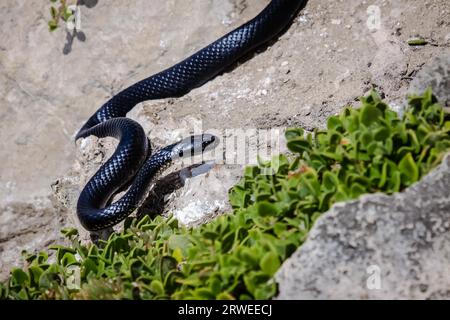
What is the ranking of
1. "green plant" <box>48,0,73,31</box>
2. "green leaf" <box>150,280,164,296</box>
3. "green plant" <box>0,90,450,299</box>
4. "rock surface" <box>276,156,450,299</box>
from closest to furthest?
"rock surface" <box>276,156,450,299</box>, "green plant" <box>0,90,450,299</box>, "green leaf" <box>150,280,164,296</box>, "green plant" <box>48,0,73,31</box>

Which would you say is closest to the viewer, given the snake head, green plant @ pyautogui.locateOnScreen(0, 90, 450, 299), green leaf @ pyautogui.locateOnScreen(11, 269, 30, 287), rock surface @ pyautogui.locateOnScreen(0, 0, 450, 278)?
green plant @ pyautogui.locateOnScreen(0, 90, 450, 299)

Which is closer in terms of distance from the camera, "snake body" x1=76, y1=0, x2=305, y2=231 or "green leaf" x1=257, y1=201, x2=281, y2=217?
"green leaf" x1=257, y1=201, x2=281, y2=217

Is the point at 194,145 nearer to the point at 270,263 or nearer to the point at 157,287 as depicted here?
the point at 157,287

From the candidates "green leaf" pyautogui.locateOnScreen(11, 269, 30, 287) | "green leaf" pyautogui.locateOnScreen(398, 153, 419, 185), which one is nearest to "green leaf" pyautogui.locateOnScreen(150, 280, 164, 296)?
"green leaf" pyautogui.locateOnScreen(11, 269, 30, 287)

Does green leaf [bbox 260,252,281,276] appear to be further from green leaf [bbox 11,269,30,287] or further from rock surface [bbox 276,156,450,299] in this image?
green leaf [bbox 11,269,30,287]
